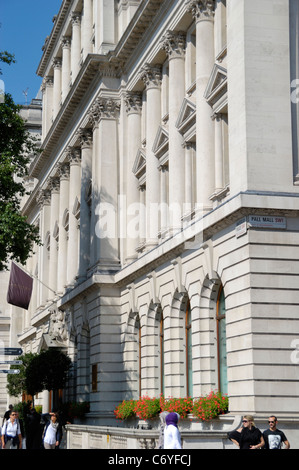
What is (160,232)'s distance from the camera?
36.6m

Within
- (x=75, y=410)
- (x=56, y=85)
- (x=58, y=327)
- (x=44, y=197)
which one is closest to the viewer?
(x=75, y=410)

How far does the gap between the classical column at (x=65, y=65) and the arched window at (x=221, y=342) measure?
32.2 m

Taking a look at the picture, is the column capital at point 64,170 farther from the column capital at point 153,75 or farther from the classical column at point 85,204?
the column capital at point 153,75

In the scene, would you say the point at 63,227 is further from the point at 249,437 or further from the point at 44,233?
the point at 249,437

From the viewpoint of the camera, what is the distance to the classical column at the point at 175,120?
34.1 m

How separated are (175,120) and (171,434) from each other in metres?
20.5

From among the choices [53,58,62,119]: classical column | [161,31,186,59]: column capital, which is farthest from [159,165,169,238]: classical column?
[53,58,62,119]: classical column

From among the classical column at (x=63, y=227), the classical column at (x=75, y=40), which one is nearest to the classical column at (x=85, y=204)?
the classical column at (x=63, y=227)

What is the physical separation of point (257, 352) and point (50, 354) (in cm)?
2405

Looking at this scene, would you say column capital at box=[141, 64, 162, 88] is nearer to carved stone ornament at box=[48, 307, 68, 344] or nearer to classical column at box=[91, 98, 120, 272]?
classical column at box=[91, 98, 120, 272]

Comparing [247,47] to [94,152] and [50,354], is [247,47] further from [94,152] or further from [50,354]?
[50,354]

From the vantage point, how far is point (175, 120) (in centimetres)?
3525

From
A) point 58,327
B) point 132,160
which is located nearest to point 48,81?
point 58,327

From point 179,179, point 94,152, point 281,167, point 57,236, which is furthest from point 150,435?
point 57,236
